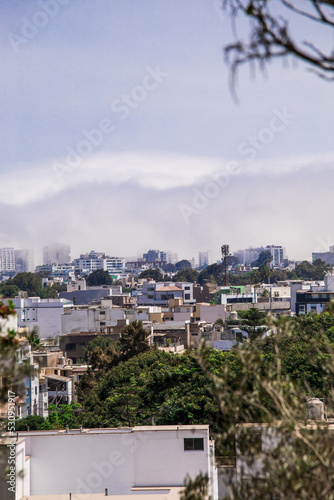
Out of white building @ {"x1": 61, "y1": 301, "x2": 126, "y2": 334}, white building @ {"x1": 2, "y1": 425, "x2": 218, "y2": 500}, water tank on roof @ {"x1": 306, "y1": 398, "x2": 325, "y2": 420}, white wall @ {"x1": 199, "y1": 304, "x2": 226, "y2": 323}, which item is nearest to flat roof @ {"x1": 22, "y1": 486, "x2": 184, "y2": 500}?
white building @ {"x1": 2, "y1": 425, "x2": 218, "y2": 500}

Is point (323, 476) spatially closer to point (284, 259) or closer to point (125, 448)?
point (125, 448)

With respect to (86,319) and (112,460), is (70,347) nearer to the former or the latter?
(86,319)

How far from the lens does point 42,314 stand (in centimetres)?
4988

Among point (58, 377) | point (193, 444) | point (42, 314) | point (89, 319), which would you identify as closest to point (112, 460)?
point (193, 444)

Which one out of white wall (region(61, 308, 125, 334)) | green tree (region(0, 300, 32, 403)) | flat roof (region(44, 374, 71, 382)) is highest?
green tree (region(0, 300, 32, 403))

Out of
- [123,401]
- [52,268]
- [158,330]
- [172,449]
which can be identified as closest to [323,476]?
[172,449]

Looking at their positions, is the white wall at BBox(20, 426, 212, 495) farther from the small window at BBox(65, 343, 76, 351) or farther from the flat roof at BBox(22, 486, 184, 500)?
the small window at BBox(65, 343, 76, 351)

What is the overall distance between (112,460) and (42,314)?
38.2 meters

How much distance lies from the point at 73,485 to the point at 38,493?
2.02 feet

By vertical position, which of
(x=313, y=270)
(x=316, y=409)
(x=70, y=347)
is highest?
(x=313, y=270)

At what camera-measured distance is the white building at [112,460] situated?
39.8 ft

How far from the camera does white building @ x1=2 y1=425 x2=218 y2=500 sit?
1213 centimetres

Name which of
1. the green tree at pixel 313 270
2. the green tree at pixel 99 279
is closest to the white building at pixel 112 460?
the green tree at pixel 313 270

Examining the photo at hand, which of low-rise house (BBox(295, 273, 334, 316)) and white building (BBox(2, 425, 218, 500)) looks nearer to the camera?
white building (BBox(2, 425, 218, 500))
